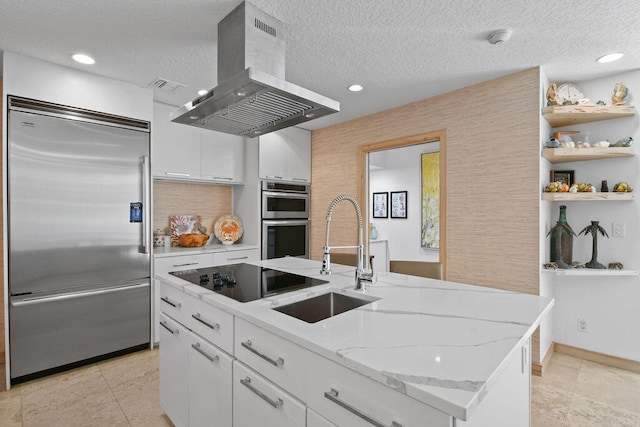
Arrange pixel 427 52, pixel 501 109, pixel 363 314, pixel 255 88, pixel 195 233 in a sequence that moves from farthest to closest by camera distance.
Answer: pixel 195 233 → pixel 501 109 → pixel 427 52 → pixel 255 88 → pixel 363 314

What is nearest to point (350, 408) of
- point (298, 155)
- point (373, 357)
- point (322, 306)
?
point (373, 357)

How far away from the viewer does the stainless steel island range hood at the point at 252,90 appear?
1.65 meters

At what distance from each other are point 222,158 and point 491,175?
2838 mm

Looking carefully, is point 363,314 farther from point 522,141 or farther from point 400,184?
point 400,184

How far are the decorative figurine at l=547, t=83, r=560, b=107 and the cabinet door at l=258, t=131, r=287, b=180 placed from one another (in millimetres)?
2805

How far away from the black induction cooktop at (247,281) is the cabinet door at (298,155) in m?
2.29

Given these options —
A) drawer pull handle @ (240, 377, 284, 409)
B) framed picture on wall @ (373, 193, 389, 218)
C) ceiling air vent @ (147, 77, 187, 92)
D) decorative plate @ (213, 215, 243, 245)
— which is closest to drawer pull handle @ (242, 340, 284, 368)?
drawer pull handle @ (240, 377, 284, 409)

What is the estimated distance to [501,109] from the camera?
9.12 ft

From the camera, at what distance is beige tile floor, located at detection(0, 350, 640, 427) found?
2.01m

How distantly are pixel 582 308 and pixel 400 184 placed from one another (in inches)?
97.0

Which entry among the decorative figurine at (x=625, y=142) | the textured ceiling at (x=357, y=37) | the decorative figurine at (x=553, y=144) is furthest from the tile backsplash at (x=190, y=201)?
the decorative figurine at (x=625, y=142)

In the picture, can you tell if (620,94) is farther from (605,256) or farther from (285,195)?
(285,195)

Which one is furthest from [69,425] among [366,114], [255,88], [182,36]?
[366,114]

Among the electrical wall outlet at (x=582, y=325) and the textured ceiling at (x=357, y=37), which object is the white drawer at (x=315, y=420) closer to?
the textured ceiling at (x=357, y=37)
